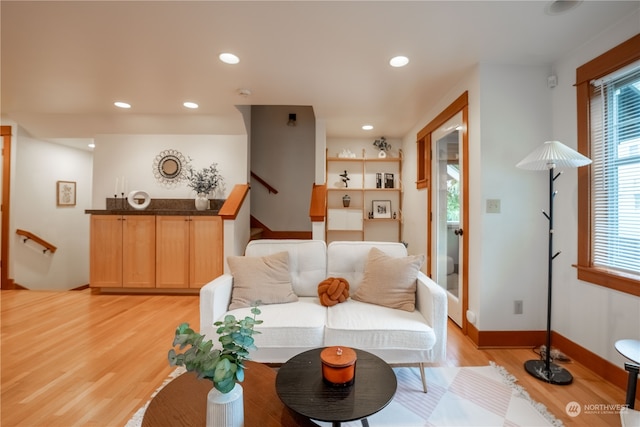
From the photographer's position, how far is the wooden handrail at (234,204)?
3230 millimetres

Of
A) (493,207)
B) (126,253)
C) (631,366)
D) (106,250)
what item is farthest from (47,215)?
(631,366)

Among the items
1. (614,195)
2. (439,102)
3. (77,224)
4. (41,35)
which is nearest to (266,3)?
(41,35)

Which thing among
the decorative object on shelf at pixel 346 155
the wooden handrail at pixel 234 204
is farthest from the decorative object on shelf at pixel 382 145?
the wooden handrail at pixel 234 204

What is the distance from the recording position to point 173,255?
3.79 m

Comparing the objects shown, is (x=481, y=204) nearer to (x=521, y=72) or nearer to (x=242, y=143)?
(x=521, y=72)

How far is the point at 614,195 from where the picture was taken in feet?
6.23

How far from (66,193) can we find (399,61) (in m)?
5.74

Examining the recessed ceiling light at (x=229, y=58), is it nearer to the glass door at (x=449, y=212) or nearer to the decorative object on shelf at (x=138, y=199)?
the glass door at (x=449, y=212)

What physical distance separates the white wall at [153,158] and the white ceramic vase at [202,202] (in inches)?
9.4

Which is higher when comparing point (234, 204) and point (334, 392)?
point (234, 204)

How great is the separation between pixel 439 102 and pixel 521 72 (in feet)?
2.95

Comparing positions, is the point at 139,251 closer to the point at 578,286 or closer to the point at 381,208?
the point at 381,208

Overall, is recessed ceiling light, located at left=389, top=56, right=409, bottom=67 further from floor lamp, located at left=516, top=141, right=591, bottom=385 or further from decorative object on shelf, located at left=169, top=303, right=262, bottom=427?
decorative object on shelf, located at left=169, top=303, right=262, bottom=427

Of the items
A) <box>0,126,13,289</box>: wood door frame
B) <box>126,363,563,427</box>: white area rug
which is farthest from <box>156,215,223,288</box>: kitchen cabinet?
<box>0,126,13,289</box>: wood door frame
